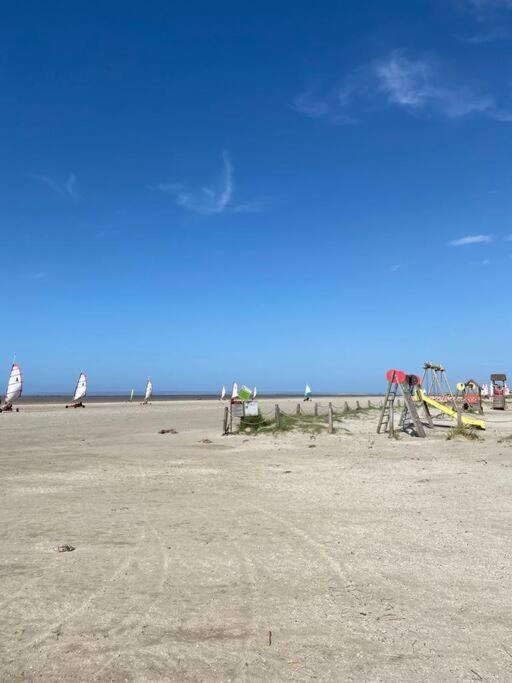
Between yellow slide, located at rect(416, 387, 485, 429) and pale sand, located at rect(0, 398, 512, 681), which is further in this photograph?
yellow slide, located at rect(416, 387, 485, 429)

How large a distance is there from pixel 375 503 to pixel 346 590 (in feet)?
13.5

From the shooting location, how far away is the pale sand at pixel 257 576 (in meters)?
3.89

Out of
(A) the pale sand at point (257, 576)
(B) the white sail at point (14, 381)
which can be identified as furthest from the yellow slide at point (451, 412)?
(B) the white sail at point (14, 381)

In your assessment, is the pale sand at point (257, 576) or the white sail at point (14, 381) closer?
the pale sand at point (257, 576)

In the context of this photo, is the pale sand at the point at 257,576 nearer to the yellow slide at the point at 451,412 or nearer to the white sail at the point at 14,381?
the yellow slide at the point at 451,412

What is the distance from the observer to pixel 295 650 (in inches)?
158

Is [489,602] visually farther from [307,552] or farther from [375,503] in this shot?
[375,503]

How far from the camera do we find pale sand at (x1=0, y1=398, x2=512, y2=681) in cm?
389

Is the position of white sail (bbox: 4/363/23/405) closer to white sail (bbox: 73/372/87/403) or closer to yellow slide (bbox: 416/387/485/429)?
white sail (bbox: 73/372/87/403)

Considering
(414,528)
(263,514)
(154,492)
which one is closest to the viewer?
(414,528)

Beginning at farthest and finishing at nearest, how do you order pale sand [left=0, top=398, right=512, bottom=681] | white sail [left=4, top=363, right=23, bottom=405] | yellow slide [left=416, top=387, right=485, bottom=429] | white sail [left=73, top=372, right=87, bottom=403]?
white sail [left=73, top=372, right=87, bottom=403] → white sail [left=4, top=363, right=23, bottom=405] → yellow slide [left=416, top=387, right=485, bottom=429] → pale sand [left=0, top=398, right=512, bottom=681]

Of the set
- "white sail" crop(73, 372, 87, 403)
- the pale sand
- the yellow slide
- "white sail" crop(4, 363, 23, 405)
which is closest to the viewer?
the pale sand

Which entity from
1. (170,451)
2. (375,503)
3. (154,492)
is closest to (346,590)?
(375,503)

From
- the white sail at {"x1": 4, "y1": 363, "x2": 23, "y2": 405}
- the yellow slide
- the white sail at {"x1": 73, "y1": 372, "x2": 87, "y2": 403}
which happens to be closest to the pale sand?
the yellow slide
